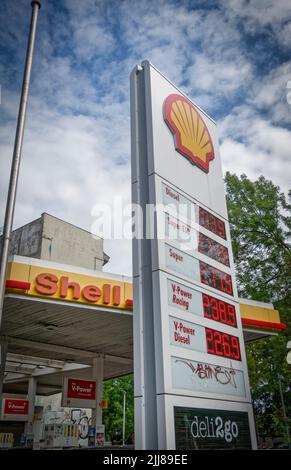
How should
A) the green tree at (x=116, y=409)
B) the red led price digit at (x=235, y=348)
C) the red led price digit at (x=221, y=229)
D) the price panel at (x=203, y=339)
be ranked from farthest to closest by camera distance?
the green tree at (x=116, y=409)
the red led price digit at (x=221, y=229)
the red led price digit at (x=235, y=348)
the price panel at (x=203, y=339)

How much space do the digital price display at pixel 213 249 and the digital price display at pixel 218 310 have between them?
1.05m

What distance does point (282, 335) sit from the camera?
73.0ft

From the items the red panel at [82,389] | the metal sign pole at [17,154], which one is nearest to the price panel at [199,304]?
the metal sign pole at [17,154]

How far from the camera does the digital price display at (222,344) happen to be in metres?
8.52

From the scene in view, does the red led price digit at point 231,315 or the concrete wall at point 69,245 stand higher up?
the concrete wall at point 69,245

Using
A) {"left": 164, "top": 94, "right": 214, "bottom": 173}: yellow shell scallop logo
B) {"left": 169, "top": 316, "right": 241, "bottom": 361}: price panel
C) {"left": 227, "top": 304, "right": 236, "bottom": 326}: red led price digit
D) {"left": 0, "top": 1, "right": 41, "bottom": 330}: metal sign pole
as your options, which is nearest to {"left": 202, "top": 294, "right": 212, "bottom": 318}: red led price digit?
{"left": 169, "top": 316, "right": 241, "bottom": 361}: price panel

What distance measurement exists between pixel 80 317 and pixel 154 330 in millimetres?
8038

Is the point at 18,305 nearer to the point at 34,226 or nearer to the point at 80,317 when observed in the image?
the point at 80,317

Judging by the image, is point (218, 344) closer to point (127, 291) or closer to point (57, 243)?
point (127, 291)

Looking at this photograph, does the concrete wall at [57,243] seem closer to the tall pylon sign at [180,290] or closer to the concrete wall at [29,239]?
the concrete wall at [29,239]

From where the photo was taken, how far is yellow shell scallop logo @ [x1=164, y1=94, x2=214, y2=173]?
32.8ft

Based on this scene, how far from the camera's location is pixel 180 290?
27.4 feet

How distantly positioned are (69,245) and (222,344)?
99.6ft
